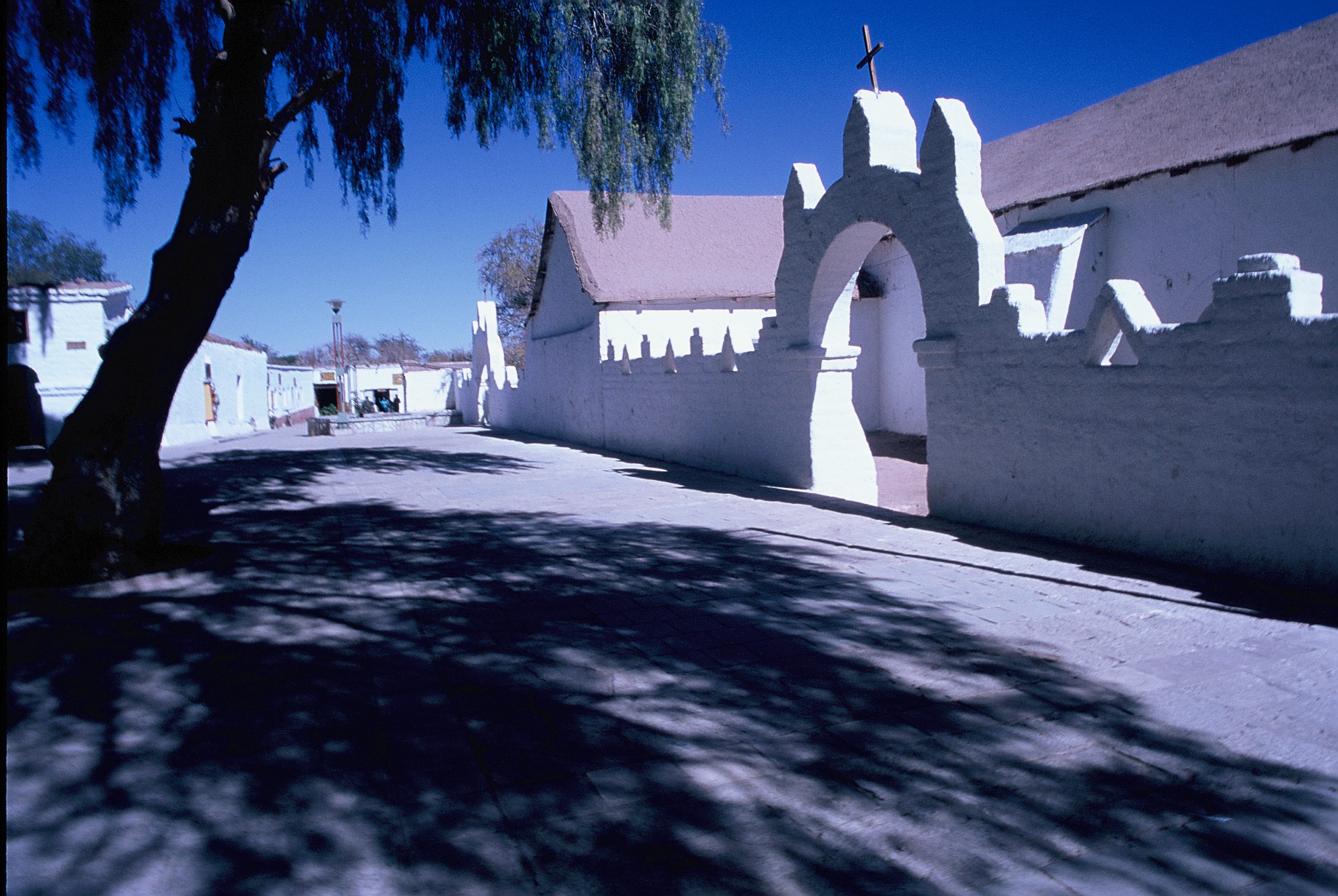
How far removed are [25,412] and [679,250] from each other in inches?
621

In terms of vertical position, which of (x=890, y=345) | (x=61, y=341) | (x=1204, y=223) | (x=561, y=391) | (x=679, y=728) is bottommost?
(x=679, y=728)

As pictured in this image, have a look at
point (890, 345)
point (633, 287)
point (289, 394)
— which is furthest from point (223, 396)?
point (890, 345)

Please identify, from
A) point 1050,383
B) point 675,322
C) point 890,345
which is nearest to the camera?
point 1050,383

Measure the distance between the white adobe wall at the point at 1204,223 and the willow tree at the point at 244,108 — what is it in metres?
5.93

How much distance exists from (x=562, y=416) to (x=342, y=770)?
17887 mm

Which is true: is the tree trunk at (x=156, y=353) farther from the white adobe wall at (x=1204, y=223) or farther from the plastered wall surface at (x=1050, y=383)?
the white adobe wall at (x=1204, y=223)

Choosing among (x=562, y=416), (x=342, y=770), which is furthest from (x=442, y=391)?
(x=342, y=770)

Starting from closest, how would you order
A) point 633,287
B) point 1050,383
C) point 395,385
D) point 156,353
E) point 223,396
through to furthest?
point 156,353, point 1050,383, point 633,287, point 223,396, point 395,385

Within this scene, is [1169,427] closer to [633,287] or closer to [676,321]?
[676,321]

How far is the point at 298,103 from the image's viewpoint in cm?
709

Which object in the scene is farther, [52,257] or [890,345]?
[52,257]

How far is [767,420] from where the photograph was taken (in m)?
10.8

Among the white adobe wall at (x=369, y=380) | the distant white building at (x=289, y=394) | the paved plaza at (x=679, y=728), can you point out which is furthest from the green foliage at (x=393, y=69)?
the white adobe wall at (x=369, y=380)

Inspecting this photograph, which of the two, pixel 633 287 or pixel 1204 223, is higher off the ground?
pixel 633 287
